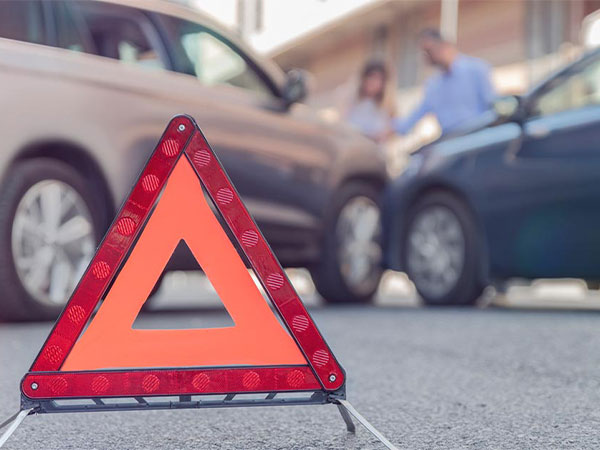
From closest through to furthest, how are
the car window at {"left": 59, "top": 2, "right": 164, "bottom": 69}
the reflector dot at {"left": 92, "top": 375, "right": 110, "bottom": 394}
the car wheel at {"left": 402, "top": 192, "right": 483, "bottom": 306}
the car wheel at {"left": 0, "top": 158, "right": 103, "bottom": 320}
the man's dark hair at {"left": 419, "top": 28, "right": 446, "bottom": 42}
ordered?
the reflector dot at {"left": 92, "top": 375, "right": 110, "bottom": 394}
the car wheel at {"left": 0, "top": 158, "right": 103, "bottom": 320}
the car window at {"left": 59, "top": 2, "right": 164, "bottom": 69}
the car wheel at {"left": 402, "top": 192, "right": 483, "bottom": 306}
the man's dark hair at {"left": 419, "top": 28, "right": 446, "bottom": 42}

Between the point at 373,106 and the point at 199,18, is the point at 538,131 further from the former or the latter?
the point at 373,106

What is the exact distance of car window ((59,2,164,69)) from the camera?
5719 mm

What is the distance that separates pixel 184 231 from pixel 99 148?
311 cm

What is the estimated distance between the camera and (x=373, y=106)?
8945mm

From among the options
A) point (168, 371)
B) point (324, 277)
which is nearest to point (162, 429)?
point (168, 371)

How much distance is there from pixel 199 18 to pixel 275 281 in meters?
4.35

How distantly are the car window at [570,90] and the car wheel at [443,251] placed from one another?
826 millimetres

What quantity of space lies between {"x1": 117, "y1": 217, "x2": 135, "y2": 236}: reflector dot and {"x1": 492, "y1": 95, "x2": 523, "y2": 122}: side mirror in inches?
174

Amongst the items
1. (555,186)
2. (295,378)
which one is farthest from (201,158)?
(555,186)

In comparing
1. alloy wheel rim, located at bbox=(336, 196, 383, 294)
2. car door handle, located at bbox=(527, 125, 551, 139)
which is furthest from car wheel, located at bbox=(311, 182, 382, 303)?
car door handle, located at bbox=(527, 125, 551, 139)

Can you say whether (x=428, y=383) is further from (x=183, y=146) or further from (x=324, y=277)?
(x=324, y=277)

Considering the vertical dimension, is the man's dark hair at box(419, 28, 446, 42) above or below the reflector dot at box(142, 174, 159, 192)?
above

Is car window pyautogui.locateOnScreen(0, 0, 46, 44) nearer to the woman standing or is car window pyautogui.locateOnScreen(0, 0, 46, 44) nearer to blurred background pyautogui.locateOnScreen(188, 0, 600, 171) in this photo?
the woman standing

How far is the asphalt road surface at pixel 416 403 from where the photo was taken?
2.68 metres
